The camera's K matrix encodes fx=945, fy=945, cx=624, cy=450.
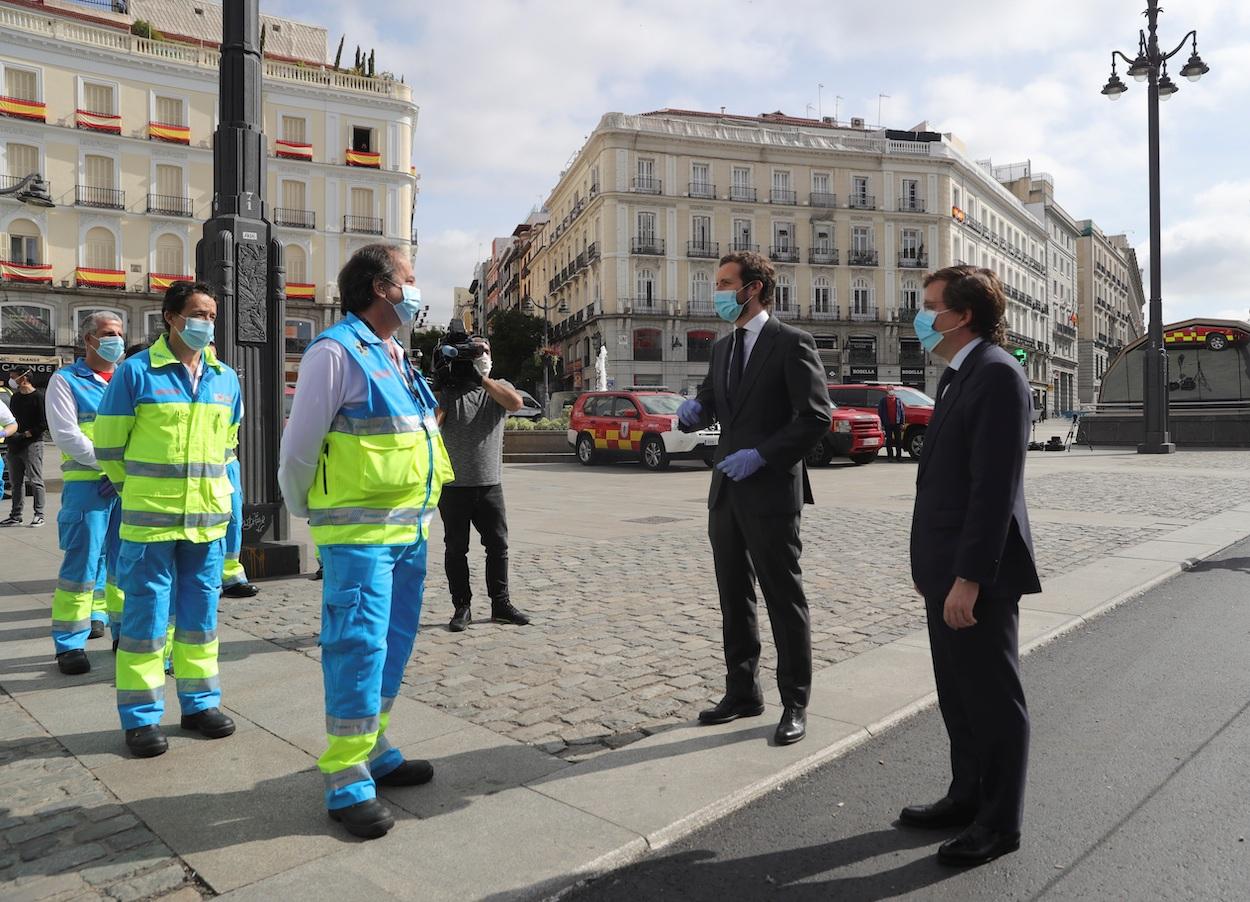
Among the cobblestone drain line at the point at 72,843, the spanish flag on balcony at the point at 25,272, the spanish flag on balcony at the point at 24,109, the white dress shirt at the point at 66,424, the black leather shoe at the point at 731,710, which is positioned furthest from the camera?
the spanish flag on balcony at the point at 24,109

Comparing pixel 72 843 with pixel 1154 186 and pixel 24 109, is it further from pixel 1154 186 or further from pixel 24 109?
pixel 24 109

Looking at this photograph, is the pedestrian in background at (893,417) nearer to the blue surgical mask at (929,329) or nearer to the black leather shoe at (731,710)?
the black leather shoe at (731,710)

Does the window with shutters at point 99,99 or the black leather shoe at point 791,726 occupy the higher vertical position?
the window with shutters at point 99,99

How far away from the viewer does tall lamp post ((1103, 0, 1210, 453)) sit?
22516 mm

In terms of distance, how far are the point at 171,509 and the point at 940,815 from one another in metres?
3.12

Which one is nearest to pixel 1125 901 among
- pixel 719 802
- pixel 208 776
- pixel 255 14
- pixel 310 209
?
pixel 719 802

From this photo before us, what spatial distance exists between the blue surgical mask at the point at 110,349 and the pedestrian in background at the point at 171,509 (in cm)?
144

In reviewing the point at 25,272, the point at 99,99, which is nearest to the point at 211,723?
the point at 25,272

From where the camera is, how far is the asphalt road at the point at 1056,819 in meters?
2.67

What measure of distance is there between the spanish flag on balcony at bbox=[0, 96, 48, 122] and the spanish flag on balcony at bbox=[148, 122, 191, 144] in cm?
429

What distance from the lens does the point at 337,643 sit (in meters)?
2.97

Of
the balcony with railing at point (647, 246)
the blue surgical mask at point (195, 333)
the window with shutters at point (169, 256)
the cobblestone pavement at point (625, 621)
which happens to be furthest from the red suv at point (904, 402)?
the window with shutters at point (169, 256)

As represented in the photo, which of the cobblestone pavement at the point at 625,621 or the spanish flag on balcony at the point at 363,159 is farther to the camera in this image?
the spanish flag on balcony at the point at 363,159

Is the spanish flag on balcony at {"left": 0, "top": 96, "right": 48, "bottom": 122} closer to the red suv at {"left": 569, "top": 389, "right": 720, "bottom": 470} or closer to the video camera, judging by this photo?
the red suv at {"left": 569, "top": 389, "right": 720, "bottom": 470}
